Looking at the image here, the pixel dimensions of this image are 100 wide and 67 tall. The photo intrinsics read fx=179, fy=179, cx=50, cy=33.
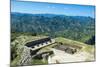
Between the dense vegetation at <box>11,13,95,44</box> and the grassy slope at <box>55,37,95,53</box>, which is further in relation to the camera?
the grassy slope at <box>55,37,95,53</box>

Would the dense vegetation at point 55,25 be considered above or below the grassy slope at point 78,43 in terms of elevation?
above

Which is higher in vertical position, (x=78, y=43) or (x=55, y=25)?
(x=55, y=25)

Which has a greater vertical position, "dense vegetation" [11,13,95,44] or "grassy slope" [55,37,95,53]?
"dense vegetation" [11,13,95,44]

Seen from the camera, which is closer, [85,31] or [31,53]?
[31,53]

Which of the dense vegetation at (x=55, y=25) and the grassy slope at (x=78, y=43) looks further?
the grassy slope at (x=78, y=43)

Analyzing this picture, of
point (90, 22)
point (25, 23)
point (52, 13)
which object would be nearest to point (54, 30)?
point (52, 13)
